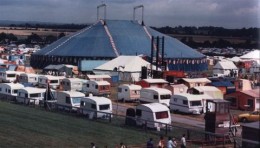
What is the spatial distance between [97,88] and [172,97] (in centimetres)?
492

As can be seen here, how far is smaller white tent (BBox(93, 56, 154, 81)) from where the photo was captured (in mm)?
26953

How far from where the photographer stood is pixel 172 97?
16188 mm

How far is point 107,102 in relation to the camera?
46.6 ft

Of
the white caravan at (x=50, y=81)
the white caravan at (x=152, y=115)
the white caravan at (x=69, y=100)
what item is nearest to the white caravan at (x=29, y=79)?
the white caravan at (x=50, y=81)

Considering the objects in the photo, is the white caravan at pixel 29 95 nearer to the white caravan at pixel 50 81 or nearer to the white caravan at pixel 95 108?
the white caravan at pixel 95 108

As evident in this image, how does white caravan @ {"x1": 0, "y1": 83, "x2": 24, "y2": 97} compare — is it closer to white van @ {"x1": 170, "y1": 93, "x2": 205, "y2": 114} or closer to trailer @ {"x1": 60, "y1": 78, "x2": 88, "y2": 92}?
trailer @ {"x1": 60, "y1": 78, "x2": 88, "y2": 92}

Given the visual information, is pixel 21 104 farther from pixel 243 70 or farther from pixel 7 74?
pixel 243 70

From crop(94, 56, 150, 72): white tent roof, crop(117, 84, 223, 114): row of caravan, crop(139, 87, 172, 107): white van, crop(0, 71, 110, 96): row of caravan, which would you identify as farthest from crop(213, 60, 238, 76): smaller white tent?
crop(139, 87, 172, 107): white van

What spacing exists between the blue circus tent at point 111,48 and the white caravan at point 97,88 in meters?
13.9

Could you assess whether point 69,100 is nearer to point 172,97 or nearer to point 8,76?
point 172,97

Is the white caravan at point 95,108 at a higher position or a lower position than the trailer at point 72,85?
lower

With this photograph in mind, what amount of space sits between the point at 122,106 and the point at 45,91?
9.83ft

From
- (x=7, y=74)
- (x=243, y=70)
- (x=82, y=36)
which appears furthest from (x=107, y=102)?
(x=82, y=36)

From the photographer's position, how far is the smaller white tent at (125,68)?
27.0 m
